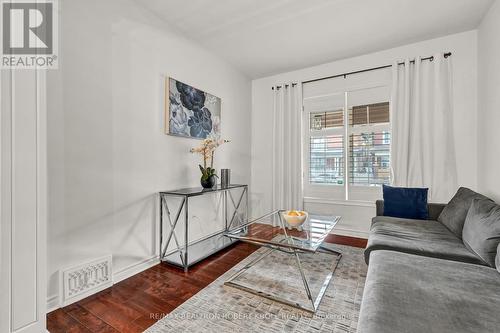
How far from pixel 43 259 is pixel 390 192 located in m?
3.09

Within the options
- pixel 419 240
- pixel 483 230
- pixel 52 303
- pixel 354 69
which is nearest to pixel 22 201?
pixel 52 303

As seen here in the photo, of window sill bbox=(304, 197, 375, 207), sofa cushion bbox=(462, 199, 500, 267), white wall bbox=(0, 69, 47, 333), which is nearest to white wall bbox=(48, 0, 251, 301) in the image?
white wall bbox=(0, 69, 47, 333)

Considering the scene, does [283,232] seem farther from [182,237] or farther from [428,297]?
[428,297]

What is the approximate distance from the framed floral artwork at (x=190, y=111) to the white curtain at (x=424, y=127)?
2.37 meters

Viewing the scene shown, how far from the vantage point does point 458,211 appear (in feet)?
6.65

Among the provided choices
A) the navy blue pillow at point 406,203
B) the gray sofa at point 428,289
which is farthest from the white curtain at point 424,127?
the gray sofa at point 428,289

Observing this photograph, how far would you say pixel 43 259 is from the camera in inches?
53.2

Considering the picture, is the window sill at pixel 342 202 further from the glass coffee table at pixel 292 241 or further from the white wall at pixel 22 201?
the white wall at pixel 22 201

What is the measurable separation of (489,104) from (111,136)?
3.64 meters

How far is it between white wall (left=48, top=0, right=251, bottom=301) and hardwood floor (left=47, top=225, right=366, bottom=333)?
194 mm

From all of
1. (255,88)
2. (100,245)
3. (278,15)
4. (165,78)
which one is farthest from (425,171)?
(100,245)

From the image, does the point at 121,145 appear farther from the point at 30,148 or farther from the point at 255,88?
the point at 255,88

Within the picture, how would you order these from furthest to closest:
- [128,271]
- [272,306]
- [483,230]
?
[128,271]
[272,306]
[483,230]

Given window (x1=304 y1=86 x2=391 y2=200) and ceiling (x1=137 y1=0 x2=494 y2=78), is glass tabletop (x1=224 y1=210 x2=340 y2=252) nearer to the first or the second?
window (x1=304 y1=86 x2=391 y2=200)
